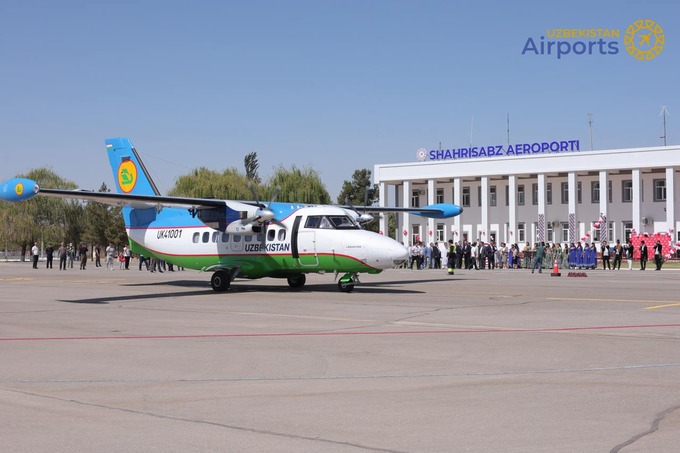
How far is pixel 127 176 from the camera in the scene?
3253 cm

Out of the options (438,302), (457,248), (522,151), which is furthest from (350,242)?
(522,151)

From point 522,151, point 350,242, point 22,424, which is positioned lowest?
point 22,424

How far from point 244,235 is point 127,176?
7832 mm

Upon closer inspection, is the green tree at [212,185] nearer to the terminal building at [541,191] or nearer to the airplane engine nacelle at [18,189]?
the terminal building at [541,191]

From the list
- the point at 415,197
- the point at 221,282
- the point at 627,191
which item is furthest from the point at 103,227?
the point at 221,282

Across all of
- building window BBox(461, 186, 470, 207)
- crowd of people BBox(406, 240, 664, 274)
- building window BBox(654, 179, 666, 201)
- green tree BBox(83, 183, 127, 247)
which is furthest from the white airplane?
green tree BBox(83, 183, 127, 247)

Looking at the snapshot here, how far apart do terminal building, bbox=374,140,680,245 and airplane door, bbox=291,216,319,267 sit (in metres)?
43.9

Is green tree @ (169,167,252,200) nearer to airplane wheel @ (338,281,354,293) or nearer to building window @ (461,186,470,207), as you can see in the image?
building window @ (461,186,470,207)

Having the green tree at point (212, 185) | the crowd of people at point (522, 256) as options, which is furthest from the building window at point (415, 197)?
the crowd of people at point (522, 256)

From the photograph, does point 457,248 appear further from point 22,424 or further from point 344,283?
point 22,424

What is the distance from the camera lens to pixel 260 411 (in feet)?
25.9

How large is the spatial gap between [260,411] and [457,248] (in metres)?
42.6

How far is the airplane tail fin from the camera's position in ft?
105

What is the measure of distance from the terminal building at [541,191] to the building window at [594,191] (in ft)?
0.30
